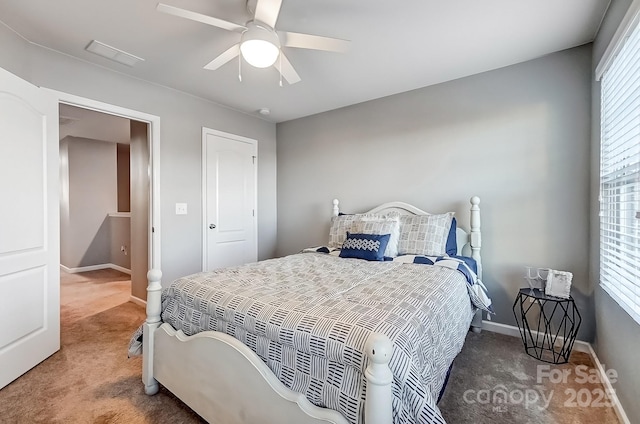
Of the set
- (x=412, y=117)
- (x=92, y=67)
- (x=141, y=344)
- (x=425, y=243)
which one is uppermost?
(x=92, y=67)

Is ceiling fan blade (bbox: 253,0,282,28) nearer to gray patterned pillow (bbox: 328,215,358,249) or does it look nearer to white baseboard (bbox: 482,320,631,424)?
gray patterned pillow (bbox: 328,215,358,249)

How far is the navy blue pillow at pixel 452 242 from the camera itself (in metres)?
2.73

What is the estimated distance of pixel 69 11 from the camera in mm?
1948

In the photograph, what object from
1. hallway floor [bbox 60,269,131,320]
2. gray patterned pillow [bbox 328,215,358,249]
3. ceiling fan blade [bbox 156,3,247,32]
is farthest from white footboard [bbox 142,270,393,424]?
hallway floor [bbox 60,269,131,320]

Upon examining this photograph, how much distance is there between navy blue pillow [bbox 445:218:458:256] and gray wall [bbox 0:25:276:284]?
2.47 meters

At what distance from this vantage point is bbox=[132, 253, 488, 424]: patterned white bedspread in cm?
109

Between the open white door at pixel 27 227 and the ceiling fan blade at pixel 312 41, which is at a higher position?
the ceiling fan blade at pixel 312 41

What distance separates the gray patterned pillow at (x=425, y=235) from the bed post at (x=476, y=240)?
0.65ft

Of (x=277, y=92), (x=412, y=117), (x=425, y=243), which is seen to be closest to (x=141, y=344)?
(x=425, y=243)

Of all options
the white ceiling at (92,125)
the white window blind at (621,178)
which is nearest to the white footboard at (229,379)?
the white window blind at (621,178)

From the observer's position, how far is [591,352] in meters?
2.29

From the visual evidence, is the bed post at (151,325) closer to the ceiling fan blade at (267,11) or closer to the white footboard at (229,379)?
the white footboard at (229,379)

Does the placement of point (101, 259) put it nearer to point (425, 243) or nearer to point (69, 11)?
point (69, 11)

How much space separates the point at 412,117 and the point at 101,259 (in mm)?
6037
